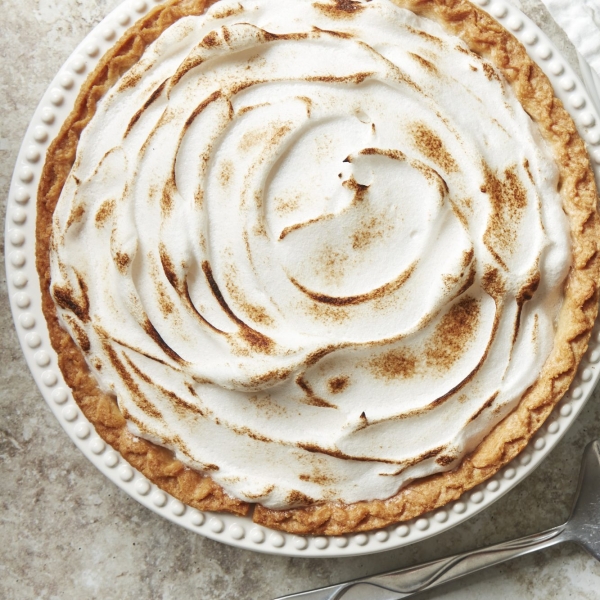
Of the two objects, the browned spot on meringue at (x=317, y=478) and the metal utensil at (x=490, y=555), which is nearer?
the browned spot on meringue at (x=317, y=478)

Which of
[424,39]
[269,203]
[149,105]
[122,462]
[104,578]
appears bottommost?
[104,578]

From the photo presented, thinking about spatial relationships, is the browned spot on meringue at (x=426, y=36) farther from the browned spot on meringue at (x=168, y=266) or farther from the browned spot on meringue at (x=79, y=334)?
the browned spot on meringue at (x=79, y=334)

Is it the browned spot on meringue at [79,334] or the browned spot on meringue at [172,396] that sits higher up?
the browned spot on meringue at [79,334]

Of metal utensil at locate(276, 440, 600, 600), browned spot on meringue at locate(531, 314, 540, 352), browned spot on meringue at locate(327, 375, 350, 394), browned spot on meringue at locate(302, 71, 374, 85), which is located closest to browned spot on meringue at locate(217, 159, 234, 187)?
browned spot on meringue at locate(302, 71, 374, 85)

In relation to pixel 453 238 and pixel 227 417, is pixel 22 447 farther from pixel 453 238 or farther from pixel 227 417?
pixel 453 238

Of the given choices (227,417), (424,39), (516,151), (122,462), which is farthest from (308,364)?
(424,39)

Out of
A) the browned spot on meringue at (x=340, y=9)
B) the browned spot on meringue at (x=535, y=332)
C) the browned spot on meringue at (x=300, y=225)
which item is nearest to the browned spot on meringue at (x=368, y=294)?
the browned spot on meringue at (x=300, y=225)

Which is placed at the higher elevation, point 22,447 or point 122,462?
point 122,462
